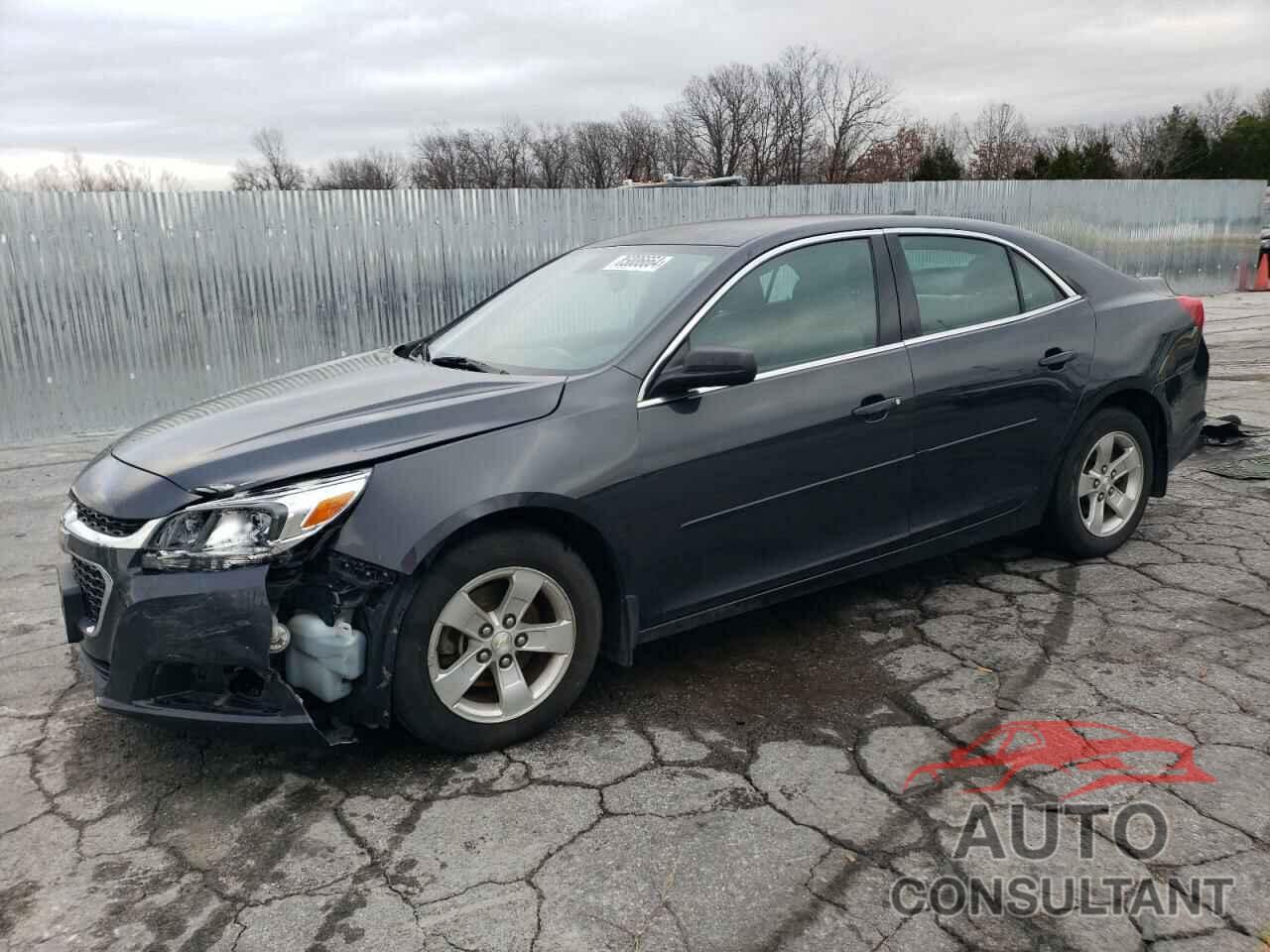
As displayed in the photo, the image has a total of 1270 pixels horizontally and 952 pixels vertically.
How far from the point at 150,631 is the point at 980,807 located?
2317mm

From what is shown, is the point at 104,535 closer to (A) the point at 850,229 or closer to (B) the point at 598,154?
(A) the point at 850,229

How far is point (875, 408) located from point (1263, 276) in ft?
74.5

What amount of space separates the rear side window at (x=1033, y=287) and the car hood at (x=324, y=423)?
2.26 meters

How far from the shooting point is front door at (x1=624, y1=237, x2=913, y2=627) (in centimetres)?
341

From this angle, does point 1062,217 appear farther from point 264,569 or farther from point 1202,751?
point 264,569

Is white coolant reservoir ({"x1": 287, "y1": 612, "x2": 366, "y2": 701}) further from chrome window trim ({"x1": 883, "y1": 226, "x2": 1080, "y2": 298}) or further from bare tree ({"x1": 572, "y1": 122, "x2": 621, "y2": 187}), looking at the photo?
bare tree ({"x1": 572, "y1": 122, "x2": 621, "y2": 187})

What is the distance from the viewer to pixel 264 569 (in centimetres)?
282

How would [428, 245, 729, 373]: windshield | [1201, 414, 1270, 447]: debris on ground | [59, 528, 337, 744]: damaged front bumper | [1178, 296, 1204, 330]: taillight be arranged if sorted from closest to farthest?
[59, 528, 337, 744]: damaged front bumper
[428, 245, 729, 373]: windshield
[1178, 296, 1204, 330]: taillight
[1201, 414, 1270, 447]: debris on ground

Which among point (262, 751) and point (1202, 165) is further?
point (1202, 165)

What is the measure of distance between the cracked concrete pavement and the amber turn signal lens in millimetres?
828

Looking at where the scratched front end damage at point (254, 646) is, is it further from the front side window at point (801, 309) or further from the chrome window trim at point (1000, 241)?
the chrome window trim at point (1000, 241)

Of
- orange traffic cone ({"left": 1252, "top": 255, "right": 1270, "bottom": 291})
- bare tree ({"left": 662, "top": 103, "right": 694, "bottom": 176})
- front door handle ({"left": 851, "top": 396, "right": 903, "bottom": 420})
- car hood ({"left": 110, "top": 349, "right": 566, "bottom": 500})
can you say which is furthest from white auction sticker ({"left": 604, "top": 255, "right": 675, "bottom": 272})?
bare tree ({"left": 662, "top": 103, "right": 694, "bottom": 176})

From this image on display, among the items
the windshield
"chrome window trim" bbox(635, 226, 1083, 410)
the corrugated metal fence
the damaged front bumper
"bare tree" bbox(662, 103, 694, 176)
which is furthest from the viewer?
"bare tree" bbox(662, 103, 694, 176)

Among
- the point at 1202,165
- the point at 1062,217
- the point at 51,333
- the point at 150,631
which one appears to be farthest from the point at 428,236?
the point at 1202,165
